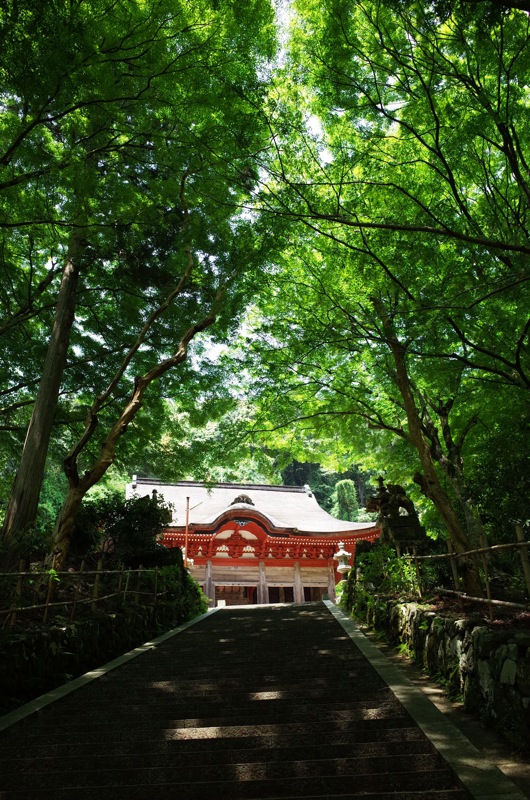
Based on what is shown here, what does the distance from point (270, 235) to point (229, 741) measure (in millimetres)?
8043

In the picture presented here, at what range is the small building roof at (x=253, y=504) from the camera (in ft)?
60.4

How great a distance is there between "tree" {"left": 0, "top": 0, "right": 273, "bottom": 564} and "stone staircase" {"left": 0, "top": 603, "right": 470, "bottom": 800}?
4.09m

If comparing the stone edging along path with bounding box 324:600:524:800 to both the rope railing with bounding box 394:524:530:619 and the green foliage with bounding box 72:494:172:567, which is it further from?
the green foliage with bounding box 72:494:172:567

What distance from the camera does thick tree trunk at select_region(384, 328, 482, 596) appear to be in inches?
284

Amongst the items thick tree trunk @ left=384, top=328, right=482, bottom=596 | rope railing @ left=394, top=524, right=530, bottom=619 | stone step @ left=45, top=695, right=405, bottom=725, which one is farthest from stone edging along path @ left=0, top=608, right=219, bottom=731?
thick tree trunk @ left=384, top=328, right=482, bottom=596

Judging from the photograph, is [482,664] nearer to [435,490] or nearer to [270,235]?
[435,490]

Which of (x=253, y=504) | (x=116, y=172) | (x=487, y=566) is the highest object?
(x=116, y=172)

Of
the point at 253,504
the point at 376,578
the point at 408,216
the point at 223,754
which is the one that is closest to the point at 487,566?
the point at 223,754

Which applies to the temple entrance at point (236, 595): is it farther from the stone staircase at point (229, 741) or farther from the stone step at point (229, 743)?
the stone step at point (229, 743)

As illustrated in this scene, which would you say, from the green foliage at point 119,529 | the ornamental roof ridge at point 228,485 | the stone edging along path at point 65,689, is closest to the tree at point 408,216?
the green foliage at point 119,529

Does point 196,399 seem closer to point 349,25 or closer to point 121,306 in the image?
point 121,306

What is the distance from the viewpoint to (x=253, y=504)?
19.2 m

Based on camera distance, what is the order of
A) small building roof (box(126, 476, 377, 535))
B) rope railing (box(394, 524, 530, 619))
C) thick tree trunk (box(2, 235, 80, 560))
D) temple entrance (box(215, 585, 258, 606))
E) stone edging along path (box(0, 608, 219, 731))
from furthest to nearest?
temple entrance (box(215, 585, 258, 606)) < small building roof (box(126, 476, 377, 535)) < thick tree trunk (box(2, 235, 80, 560)) < stone edging along path (box(0, 608, 219, 731)) < rope railing (box(394, 524, 530, 619))

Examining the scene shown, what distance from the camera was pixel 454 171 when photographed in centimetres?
711
